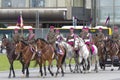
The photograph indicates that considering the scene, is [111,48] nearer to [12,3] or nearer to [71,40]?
[71,40]

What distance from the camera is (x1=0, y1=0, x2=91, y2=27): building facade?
94812 millimetres

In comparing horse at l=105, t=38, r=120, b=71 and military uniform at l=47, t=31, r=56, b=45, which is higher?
military uniform at l=47, t=31, r=56, b=45

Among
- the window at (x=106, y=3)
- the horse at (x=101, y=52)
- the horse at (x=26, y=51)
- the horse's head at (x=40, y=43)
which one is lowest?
the horse at (x=101, y=52)

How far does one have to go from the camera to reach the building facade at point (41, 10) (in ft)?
311

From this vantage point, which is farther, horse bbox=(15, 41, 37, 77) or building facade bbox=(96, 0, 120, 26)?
building facade bbox=(96, 0, 120, 26)

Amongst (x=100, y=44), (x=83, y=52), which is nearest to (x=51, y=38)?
(x=83, y=52)

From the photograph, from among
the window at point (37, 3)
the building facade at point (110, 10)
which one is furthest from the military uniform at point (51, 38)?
the window at point (37, 3)

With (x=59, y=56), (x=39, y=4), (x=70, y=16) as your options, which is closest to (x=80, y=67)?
(x=59, y=56)

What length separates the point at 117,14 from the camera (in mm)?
80812

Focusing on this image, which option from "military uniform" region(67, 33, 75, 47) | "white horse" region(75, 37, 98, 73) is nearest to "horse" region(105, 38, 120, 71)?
"white horse" region(75, 37, 98, 73)

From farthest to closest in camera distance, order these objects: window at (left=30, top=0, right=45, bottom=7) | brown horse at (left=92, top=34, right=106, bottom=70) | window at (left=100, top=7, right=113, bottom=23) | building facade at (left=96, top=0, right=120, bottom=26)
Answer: window at (left=30, top=0, right=45, bottom=7) → building facade at (left=96, top=0, right=120, bottom=26) → window at (left=100, top=7, right=113, bottom=23) → brown horse at (left=92, top=34, right=106, bottom=70)

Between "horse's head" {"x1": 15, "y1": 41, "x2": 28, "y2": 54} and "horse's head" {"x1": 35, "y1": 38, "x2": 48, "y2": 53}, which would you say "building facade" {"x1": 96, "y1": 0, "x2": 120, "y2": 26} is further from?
"horse's head" {"x1": 35, "y1": 38, "x2": 48, "y2": 53}

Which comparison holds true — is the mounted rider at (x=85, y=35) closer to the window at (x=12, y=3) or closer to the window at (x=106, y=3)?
the window at (x=106, y=3)

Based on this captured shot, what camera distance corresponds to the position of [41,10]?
9619 cm
